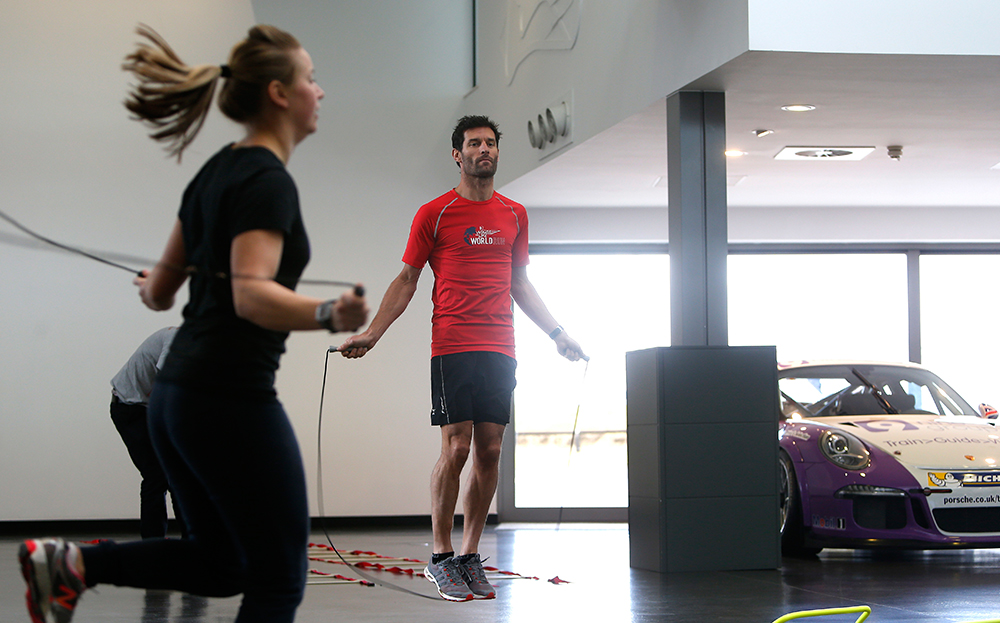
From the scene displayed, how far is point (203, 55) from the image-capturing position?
8812 mm

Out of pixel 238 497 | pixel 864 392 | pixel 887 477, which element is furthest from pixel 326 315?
pixel 864 392

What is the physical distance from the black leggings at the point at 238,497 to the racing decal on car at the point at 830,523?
13.4ft

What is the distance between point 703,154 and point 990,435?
2098 millimetres

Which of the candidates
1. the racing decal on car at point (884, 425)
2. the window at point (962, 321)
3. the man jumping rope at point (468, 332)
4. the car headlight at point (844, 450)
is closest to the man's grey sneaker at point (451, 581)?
the man jumping rope at point (468, 332)

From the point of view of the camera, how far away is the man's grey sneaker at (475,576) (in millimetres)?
4074

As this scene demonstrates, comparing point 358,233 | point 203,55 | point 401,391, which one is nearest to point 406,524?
point 401,391

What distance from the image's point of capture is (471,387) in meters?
4.12

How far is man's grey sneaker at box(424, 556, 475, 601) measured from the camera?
13.3 ft

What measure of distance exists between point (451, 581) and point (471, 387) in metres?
0.73

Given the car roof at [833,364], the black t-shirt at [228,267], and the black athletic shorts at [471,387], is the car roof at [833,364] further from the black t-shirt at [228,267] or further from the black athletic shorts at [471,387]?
the black t-shirt at [228,267]

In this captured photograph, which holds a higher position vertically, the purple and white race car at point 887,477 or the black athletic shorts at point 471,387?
the black athletic shorts at point 471,387

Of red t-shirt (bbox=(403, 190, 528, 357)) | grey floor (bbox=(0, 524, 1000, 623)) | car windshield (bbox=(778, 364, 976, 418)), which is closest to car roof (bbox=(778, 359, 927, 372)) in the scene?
car windshield (bbox=(778, 364, 976, 418))

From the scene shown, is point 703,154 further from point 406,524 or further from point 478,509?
point 406,524

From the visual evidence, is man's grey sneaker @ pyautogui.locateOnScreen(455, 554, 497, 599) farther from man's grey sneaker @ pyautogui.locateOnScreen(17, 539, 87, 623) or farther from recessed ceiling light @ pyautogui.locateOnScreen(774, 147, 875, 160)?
recessed ceiling light @ pyautogui.locateOnScreen(774, 147, 875, 160)
